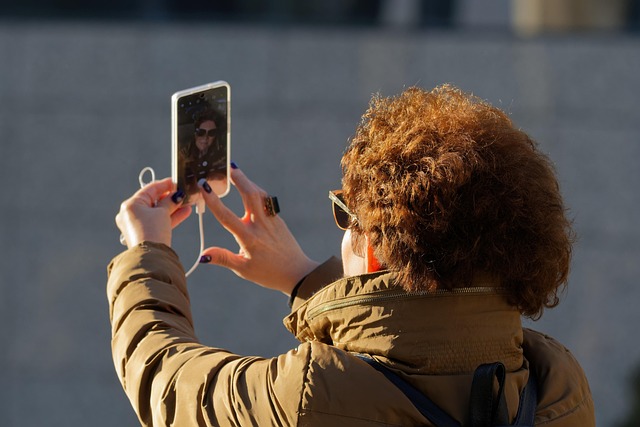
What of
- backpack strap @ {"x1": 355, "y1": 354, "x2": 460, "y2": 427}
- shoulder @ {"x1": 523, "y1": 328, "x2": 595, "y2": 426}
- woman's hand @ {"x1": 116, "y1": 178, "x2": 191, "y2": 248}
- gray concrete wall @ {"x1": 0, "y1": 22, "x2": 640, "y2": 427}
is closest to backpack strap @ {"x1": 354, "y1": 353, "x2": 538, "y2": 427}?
backpack strap @ {"x1": 355, "y1": 354, "x2": 460, "y2": 427}

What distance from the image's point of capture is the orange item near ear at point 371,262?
5.87 ft

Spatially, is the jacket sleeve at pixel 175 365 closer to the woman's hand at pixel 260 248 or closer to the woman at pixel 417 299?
the woman at pixel 417 299

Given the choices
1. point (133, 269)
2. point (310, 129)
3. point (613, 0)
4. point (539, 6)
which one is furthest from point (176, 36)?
point (133, 269)

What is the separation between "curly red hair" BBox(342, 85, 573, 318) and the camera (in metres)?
1.68

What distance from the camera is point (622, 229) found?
266 inches

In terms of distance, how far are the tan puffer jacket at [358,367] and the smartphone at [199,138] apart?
52cm

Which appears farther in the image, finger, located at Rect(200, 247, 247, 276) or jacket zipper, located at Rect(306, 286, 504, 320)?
finger, located at Rect(200, 247, 247, 276)

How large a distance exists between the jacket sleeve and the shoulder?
0.45 meters

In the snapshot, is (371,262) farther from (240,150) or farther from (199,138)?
(240,150)

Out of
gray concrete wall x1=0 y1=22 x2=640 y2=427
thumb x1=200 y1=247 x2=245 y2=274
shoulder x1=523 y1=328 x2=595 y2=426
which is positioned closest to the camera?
shoulder x1=523 y1=328 x2=595 y2=426

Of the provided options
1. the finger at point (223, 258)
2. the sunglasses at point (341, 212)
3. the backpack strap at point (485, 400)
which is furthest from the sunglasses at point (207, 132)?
the backpack strap at point (485, 400)

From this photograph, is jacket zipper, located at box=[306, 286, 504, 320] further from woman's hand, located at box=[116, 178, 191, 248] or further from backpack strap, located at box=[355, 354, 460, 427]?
woman's hand, located at box=[116, 178, 191, 248]

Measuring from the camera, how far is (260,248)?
2.48 m

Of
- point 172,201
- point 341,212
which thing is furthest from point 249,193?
point 341,212
